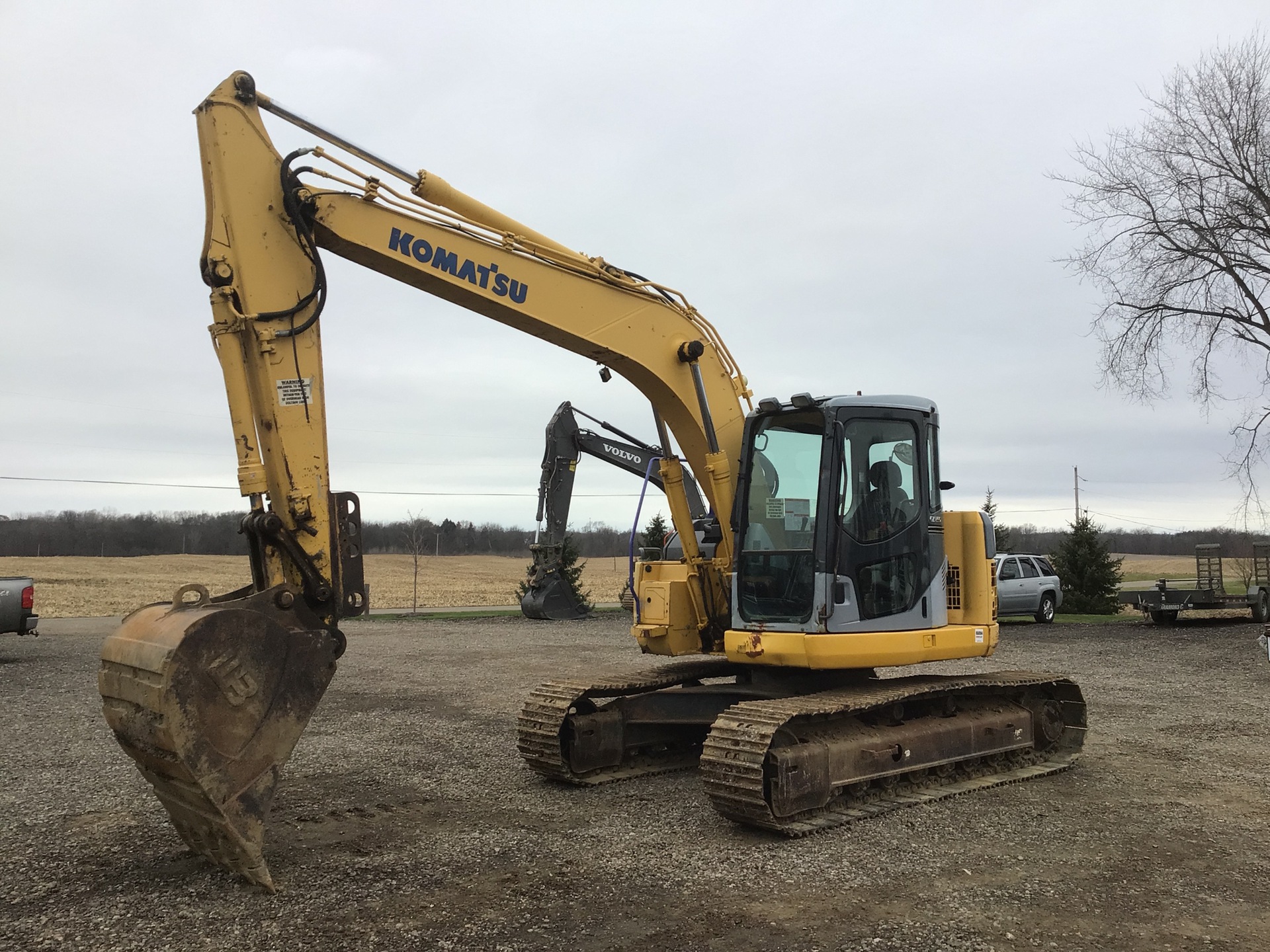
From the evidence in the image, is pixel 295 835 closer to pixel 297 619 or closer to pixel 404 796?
pixel 404 796

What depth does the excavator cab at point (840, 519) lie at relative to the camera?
744cm

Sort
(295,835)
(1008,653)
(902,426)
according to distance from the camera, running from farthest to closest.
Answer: (1008,653) < (902,426) < (295,835)

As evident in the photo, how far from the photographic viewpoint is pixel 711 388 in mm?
8320

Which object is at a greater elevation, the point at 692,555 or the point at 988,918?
the point at 692,555

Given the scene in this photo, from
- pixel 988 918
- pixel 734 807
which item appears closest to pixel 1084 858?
pixel 988 918

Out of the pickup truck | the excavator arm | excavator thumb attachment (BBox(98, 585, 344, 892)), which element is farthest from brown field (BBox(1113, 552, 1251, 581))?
excavator thumb attachment (BBox(98, 585, 344, 892))

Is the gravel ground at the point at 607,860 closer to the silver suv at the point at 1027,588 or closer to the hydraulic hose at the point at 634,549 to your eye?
the hydraulic hose at the point at 634,549

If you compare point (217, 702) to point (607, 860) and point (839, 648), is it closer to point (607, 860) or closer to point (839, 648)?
point (607, 860)

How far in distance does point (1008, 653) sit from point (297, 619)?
576 inches

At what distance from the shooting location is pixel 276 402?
19.1 ft

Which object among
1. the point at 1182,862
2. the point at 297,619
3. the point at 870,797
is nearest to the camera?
the point at 297,619

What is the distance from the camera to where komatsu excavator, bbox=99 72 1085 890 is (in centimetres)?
520

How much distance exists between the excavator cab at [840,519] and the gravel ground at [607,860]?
1.53 m

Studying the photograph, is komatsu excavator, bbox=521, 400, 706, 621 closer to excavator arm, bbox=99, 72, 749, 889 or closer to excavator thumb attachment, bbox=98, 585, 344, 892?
excavator arm, bbox=99, 72, 749, 889
